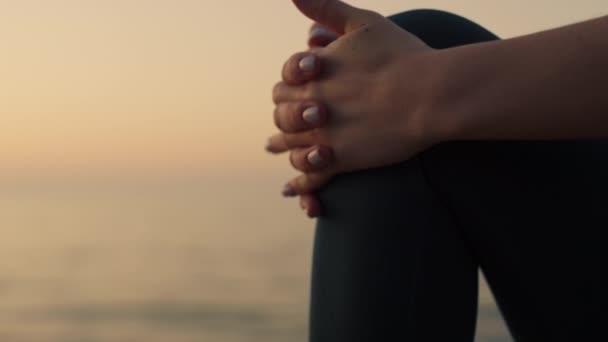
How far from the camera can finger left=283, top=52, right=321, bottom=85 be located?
0.89 m

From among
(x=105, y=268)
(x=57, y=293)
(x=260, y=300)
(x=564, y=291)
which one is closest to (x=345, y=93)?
(x=564, y=291)

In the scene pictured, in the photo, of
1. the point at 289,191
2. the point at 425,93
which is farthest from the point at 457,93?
the point at 289,191

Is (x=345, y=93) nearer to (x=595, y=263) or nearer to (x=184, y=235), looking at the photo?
(x=595, y=263)

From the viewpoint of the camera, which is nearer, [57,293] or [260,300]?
[260,300]

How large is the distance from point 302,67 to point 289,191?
0.14 meters

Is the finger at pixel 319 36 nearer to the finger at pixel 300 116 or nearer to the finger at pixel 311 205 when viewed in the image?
the finger at pixel 300 116

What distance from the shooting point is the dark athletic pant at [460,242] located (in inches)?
30.3

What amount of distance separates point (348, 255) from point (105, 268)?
18.7 ft

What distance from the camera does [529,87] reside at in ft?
2.40

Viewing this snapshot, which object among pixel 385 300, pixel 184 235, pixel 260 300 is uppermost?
pixel 184 235

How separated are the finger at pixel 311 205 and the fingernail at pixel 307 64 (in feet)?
0.44

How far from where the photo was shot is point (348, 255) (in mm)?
776

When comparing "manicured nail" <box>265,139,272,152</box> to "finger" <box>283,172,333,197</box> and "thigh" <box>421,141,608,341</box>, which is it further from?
"thigh" <box>421,141,608,341</box>

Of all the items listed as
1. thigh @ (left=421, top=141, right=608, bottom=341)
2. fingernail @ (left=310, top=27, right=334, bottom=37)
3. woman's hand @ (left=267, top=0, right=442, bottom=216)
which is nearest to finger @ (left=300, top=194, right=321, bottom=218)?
woman's hand @ (left=267, top=0, right=442, bottom=216)
